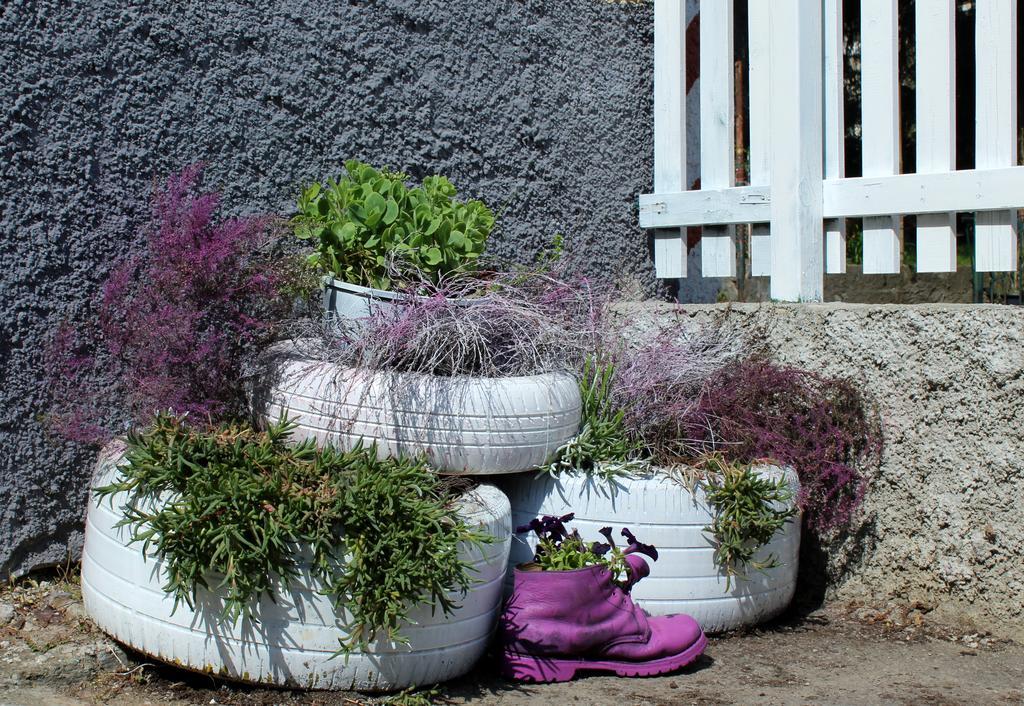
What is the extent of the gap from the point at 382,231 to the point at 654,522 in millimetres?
1258

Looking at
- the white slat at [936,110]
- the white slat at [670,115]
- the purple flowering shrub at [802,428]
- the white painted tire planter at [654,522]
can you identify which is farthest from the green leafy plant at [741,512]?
the white slat at [670,115]

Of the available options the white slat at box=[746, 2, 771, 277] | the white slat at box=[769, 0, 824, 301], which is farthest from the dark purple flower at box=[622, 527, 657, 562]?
the white slat at box=[746, 2, 771, 277]

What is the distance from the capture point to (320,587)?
2.42 m

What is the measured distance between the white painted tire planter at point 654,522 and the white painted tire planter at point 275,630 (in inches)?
16.8

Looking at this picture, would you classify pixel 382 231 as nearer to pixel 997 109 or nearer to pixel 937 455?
pixel 937 455

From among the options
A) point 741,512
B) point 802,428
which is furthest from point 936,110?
point 741,512

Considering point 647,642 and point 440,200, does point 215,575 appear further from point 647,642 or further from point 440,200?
point 440,200

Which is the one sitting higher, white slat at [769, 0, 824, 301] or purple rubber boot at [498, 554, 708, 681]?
white slat at [769, 0, 824, 301]

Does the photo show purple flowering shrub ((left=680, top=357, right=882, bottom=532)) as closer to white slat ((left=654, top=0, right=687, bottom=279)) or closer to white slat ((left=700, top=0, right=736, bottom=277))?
white slat ((left=700, top=0, right=736, bottom=277))

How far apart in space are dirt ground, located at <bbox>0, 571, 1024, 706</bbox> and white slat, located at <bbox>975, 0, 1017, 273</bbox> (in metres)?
1.33

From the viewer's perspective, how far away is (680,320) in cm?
390

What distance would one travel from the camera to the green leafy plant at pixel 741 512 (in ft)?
10.0

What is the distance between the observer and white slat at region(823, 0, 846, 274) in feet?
→ 12.8

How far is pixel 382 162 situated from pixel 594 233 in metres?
1.08
